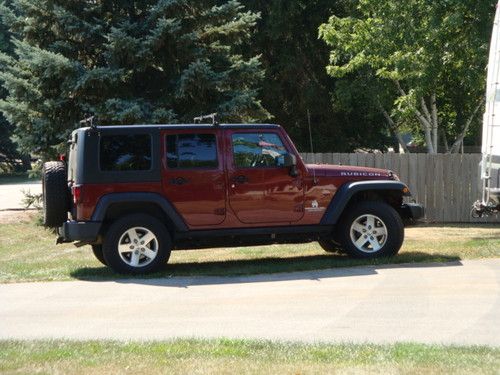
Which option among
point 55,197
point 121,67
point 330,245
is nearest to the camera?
point 55,197

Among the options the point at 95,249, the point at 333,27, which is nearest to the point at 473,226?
the point at 333,27

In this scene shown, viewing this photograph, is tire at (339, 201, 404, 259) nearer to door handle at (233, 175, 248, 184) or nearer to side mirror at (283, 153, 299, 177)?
side mirror at (283, 153, 299, 177)

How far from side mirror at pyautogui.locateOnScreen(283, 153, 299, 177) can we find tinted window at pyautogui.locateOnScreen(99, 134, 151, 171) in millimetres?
1838

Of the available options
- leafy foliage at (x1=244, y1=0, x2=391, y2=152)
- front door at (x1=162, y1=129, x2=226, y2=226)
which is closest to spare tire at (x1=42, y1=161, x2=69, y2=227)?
front door at (x1=162, y1=129, x2=226, y2=226)

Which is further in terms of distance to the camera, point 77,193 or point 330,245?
point 330,245

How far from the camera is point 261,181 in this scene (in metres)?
11.9

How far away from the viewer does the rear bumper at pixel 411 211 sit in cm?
1273

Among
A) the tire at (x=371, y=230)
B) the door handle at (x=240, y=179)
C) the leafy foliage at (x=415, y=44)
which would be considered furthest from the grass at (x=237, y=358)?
the leafy foliage at (x=415, y=44)

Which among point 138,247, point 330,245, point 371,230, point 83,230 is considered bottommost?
point 330,245

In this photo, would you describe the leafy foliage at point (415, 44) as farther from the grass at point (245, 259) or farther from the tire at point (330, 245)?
the tire at point (330, 245)

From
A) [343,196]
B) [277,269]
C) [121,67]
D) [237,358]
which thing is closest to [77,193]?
[277,269]

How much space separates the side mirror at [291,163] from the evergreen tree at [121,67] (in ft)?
24.8

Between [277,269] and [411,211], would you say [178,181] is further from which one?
[411,211]

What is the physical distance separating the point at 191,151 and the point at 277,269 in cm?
195
